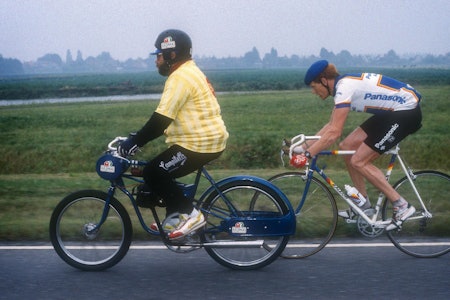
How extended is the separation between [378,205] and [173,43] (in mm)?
2569

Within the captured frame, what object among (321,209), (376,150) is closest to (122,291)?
(321,209)

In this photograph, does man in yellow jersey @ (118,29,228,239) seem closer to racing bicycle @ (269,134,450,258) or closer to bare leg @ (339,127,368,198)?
racing bicycle @ (269,134,450,258)

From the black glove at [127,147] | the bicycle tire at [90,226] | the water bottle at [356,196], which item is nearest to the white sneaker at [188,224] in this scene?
the bicycle tire at [90,226]

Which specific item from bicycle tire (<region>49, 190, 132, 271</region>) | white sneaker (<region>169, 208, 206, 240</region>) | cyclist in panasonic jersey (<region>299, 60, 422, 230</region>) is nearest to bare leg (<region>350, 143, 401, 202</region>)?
cyclist in panasonic jersey (<region>299, 60, 422, 230</region>)

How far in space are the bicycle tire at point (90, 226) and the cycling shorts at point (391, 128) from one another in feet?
7.92

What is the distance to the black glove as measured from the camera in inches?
196

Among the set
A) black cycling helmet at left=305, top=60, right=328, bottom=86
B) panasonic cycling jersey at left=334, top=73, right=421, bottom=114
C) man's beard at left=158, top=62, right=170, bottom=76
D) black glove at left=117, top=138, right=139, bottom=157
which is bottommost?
black glove at left=117, top=138, right=139, bottom=157

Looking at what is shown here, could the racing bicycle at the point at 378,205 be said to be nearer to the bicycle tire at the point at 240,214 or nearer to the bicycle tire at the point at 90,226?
the bicycle tire at the point at 240,214

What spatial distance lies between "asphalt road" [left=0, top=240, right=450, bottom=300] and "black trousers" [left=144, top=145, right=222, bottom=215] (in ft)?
2.36

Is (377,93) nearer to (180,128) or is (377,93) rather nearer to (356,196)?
(356,196)

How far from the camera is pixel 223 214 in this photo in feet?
17.8

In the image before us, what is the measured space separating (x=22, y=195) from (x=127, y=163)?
4439 millimetres

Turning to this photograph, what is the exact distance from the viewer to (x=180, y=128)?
5.05 meters

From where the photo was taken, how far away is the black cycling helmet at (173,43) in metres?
4.89
